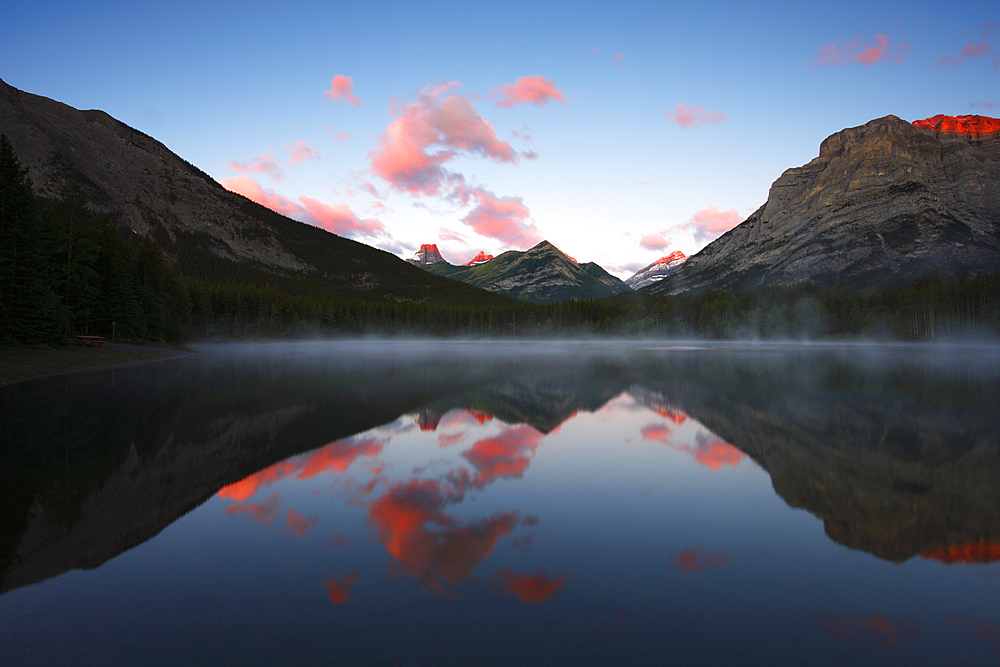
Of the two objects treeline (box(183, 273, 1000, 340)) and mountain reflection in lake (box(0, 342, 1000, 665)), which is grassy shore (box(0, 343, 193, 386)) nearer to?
mountain reflection in lake (box(0, 342, 1000, 665))

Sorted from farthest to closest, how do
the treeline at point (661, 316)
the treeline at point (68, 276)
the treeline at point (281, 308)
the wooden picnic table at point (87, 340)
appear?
the treeline at point (661, 316) < the wooden picnic table at point (87, 340) < the treeline at point (281, 308) < the treeline at point (68, 276)


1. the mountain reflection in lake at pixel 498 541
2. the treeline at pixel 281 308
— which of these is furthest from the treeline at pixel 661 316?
the mountain reflection in lake at pixel 498 541

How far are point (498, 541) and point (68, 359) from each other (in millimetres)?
45774

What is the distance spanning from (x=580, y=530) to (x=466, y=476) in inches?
156

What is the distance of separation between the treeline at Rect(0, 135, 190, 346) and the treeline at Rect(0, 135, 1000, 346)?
0.37 ft

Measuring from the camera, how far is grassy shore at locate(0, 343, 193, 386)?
30997mm

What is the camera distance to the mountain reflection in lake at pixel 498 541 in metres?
5.22

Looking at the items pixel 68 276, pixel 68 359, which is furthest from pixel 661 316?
pixel 68 359

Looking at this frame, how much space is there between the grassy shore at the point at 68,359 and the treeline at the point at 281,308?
1.92m

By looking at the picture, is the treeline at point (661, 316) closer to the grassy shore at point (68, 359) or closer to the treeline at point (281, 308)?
the treeline at point (281, 308)

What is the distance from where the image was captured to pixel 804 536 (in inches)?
322

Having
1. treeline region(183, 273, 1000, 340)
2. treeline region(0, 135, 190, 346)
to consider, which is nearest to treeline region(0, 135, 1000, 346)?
treeline region(0, 135, 190, 346)

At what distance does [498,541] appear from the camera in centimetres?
796

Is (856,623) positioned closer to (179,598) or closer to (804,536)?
(804,536)
